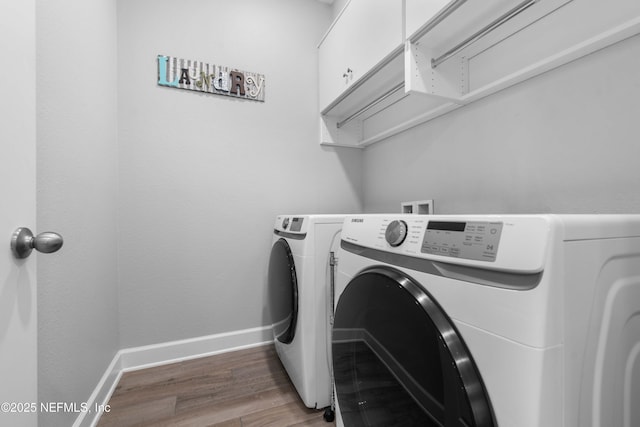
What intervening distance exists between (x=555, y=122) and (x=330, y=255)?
1041 mm

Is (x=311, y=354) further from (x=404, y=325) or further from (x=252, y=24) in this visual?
(x=252, y=24)

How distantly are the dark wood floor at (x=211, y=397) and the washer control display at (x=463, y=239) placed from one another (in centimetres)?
108

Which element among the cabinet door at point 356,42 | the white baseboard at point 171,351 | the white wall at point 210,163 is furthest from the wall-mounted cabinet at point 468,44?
the white baseboard at point 171,351

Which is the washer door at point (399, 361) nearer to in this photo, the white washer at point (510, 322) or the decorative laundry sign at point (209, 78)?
the white washer at point (510, 322)

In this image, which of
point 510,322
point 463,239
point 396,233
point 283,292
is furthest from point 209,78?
point 510,322

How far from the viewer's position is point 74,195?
1.08m

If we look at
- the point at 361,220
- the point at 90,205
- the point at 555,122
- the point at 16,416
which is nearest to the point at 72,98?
the point at 90,205

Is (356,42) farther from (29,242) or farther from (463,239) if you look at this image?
(29,242)

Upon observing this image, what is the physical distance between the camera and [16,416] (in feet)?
1.77

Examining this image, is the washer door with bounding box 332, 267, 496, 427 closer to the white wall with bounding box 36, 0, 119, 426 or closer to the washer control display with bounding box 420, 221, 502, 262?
the washer control display with bounding box 420, 221, 502, 262

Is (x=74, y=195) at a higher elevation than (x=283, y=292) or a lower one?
higher

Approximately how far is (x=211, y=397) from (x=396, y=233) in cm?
136

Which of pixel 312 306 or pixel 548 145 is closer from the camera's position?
pixel 548 145

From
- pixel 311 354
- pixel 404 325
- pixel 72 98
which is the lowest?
pixel 311 354
